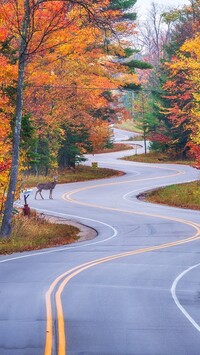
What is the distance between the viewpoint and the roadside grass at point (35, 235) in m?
24.9

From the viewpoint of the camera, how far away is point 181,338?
1070 cm

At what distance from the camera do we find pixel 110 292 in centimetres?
1534

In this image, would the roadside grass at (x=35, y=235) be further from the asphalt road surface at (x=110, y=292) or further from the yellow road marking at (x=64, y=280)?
the yellow road marking at (x=64, y=280)

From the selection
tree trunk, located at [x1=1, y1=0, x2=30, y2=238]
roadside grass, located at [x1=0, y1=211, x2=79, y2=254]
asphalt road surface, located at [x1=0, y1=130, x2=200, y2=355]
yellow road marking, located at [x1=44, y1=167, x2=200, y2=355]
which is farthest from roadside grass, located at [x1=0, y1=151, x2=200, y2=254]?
yellow road marking, located at [x1=44, y1=167, x2=200, y2=355]

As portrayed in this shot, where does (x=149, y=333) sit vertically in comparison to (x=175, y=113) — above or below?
below

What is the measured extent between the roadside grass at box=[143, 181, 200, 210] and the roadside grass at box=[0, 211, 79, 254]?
12.3 m

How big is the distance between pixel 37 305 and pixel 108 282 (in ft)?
12.0

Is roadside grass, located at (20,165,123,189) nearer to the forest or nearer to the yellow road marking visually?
→ the forest

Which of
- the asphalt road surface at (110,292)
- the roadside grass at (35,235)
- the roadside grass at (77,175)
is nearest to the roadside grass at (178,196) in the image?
the asphalt road surface at (110,292)

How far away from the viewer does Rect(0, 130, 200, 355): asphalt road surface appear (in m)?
10.4

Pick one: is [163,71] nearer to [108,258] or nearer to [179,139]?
A: [179,139]

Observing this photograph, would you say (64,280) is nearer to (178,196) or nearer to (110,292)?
(110,292)

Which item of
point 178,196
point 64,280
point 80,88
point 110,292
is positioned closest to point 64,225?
point 178,196

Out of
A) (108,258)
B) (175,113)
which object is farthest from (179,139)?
(108,258)
